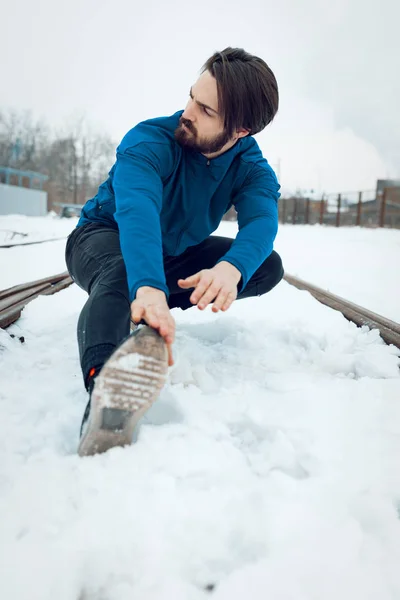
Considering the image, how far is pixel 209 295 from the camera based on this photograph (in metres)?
1.17

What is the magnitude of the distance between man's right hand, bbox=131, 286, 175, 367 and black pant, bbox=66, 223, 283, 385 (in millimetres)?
182

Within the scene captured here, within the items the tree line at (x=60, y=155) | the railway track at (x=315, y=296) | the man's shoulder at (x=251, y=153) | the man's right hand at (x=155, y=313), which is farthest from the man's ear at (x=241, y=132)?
the tree line at (x=60, y=155)

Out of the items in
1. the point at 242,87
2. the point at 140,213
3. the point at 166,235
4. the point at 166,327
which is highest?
the point at 242,87

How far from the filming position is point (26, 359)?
5.56 feet

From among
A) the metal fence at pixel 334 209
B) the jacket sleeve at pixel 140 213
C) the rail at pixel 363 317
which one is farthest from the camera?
the metal fence at pixel 334 209

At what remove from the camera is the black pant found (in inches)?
47.5

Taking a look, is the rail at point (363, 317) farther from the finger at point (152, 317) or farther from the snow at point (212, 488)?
the finger at point (152, 317)

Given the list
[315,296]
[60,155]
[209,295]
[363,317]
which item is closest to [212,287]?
[209,295]

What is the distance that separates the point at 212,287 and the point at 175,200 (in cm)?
63

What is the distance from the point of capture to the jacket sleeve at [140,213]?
46.3 inches

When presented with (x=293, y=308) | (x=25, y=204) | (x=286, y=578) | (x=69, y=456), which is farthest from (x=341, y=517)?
(x=25, y=204)

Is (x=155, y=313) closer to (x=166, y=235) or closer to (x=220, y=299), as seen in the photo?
(x=220, y=299)

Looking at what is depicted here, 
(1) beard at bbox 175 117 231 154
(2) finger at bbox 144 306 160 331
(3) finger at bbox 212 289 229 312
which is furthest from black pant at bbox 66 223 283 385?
(1) beard at bbox 175 117 231 154

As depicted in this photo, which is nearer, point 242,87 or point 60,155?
point 242,87
